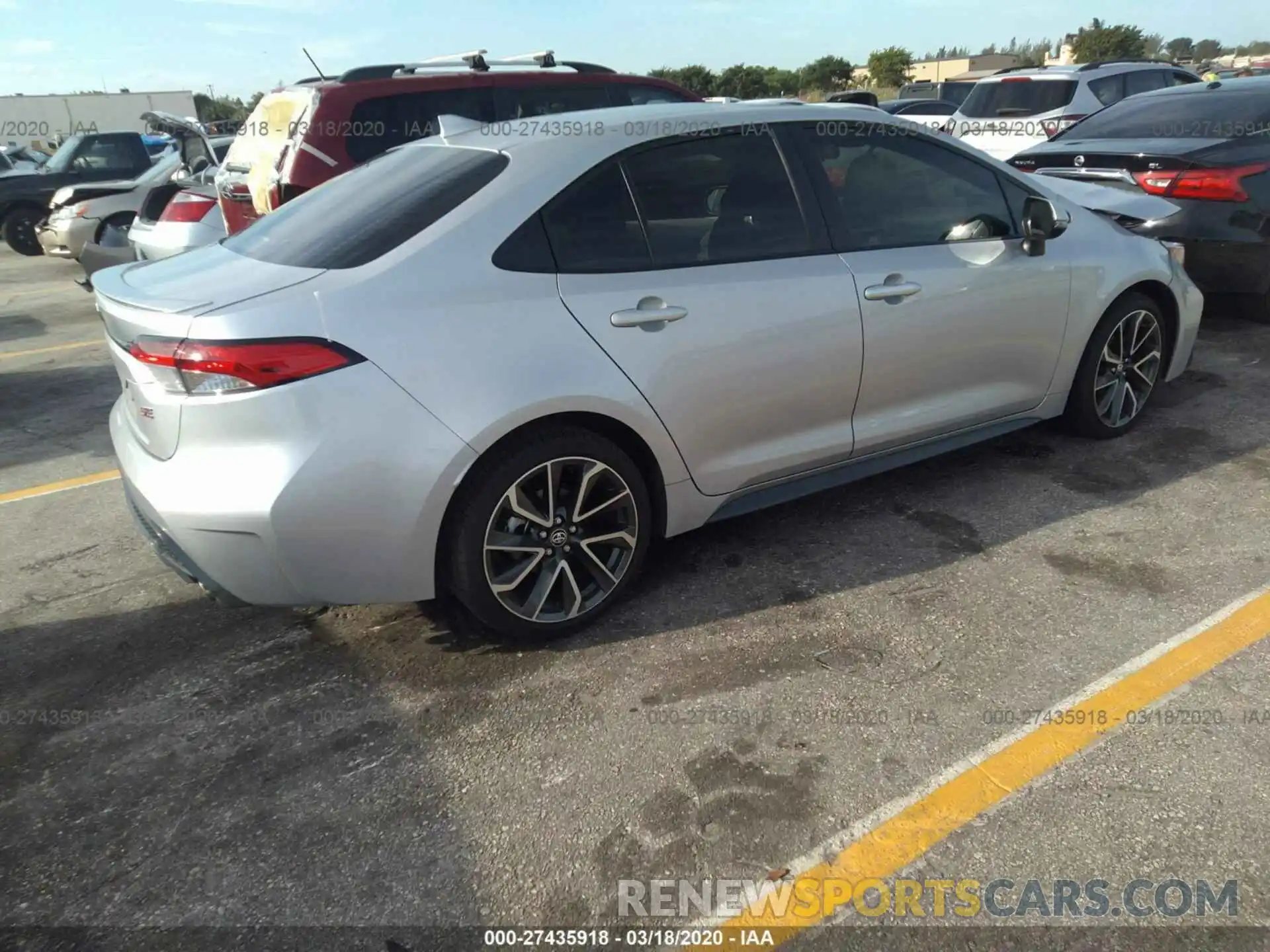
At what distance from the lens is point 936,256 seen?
12.3ft

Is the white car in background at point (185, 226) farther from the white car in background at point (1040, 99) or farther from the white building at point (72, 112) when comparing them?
the white building at point (72, 112)

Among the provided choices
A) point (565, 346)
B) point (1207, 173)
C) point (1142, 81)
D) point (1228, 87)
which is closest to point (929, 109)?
point (1142, 81)

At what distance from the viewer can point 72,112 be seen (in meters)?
42.4

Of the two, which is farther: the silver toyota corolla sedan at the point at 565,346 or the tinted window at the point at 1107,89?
the tinted window at the point at 1107,89

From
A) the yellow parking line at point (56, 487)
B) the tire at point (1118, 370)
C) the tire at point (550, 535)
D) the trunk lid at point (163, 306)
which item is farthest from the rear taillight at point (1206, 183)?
the yellow parking line at point (56, 487)

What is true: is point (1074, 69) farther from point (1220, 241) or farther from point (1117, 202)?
point (1117, 202)

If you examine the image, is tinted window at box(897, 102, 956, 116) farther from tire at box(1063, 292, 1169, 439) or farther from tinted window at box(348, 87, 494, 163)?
tire at box(1063, 292, 1169, 439)

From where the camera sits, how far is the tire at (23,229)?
14.3 m

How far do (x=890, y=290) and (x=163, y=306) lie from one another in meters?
2.50

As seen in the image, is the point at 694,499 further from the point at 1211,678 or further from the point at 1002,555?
the point at 1211,678

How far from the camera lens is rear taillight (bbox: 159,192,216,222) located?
733 cm

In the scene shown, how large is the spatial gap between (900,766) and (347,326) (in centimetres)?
196

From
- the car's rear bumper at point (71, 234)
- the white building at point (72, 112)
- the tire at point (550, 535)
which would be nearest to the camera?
the tire at point (550, 535)

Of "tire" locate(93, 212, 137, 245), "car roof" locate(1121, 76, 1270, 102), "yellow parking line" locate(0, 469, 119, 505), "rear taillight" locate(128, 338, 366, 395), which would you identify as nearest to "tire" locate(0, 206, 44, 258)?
"tire" locate(93, 212, 137, 245)
